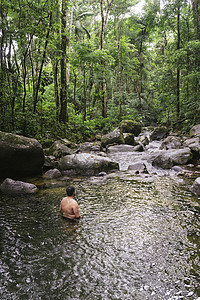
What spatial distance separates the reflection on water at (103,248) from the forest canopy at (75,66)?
5325 millimetres

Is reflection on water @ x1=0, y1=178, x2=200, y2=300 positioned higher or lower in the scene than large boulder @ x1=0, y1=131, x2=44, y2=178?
lower

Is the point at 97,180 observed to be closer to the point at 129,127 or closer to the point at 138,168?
the point at 138,168

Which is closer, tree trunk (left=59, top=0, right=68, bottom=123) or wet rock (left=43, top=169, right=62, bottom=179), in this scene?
wet rock (left=43, top=169, right=62, bottom=179)

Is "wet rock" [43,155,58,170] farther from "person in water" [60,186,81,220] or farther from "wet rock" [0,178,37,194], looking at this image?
"person in water" [60,186,81,220]

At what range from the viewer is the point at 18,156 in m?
6.87

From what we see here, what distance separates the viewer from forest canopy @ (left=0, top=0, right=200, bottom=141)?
859 cm

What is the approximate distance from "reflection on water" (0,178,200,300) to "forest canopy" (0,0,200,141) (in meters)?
5.33

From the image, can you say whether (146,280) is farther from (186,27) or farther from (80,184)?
(186,27)

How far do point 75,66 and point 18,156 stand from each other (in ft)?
35.4

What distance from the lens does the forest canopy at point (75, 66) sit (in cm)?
859

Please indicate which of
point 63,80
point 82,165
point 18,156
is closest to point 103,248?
point 18,156

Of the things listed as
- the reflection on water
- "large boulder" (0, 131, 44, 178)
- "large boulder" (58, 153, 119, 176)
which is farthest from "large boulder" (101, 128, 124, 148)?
the reflection on water

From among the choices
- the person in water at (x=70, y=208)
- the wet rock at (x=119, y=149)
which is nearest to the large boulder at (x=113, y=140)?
the wet rock at (x=119, y=149)

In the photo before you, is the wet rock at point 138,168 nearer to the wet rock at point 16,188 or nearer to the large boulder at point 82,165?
the large boulder at point 82,165
